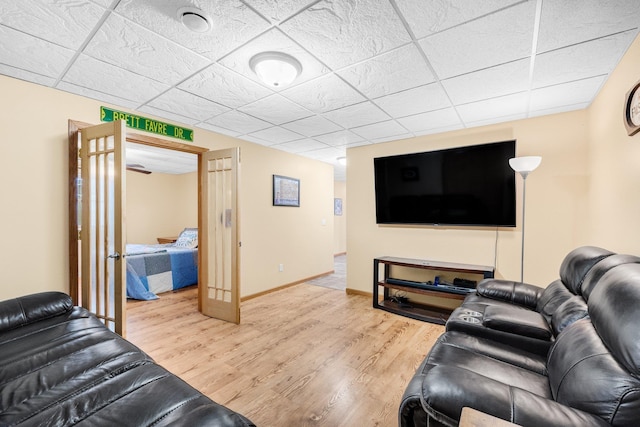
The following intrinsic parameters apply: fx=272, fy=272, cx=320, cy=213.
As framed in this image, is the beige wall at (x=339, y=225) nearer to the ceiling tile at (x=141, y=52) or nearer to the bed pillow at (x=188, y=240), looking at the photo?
the bed pillow at (x=188, y=240)

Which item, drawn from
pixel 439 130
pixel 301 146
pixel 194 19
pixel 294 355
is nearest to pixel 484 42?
pixel 194 19

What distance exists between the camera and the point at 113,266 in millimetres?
2449

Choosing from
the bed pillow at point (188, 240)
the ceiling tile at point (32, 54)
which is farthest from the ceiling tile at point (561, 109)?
the bed pillow at point (188, 240)

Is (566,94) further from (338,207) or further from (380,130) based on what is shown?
(338,207)

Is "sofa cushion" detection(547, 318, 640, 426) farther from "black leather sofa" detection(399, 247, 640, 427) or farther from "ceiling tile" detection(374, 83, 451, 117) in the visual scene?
"ceiling tile" detection(374, 83, 451, 117)

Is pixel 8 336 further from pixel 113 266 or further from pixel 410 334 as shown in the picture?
pixel 410 334

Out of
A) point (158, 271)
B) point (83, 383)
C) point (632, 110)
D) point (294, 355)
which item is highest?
point (632, 110)

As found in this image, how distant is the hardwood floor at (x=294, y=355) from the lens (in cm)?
182

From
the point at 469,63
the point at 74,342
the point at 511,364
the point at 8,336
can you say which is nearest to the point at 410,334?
the point at 511,364

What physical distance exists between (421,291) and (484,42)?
2.63m

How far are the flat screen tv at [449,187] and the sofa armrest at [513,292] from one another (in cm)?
101

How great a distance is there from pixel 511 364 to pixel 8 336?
292 cm

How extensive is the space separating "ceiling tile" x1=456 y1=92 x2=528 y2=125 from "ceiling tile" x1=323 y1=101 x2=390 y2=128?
Result: 2.69 ft

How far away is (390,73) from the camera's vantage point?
7.01 feet
